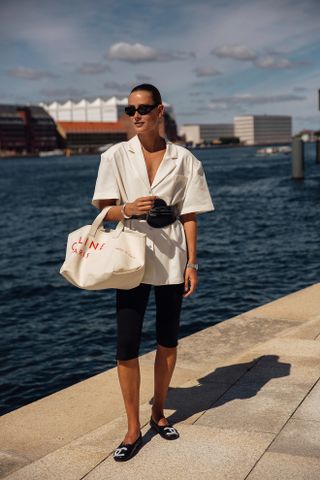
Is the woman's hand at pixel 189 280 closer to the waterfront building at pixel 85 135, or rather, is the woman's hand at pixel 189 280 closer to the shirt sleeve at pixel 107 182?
the shirt sleeve at pixel 107 182

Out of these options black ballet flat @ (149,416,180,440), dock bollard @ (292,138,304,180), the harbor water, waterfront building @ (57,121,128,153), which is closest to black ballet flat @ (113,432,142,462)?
black ballet flat @ (149,416,180,440)

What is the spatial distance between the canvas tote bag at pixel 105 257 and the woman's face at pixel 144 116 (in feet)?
1.64

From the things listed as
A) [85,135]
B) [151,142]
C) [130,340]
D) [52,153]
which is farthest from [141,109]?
[85,135]

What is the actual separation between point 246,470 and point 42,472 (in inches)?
40.5

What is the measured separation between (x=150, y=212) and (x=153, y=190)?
0.48 feet

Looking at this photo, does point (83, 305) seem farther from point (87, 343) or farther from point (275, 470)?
point (275, 470)

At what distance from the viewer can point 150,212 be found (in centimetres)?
315

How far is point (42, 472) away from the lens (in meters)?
3.08

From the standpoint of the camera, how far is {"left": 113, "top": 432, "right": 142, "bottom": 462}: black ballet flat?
3.13 meters

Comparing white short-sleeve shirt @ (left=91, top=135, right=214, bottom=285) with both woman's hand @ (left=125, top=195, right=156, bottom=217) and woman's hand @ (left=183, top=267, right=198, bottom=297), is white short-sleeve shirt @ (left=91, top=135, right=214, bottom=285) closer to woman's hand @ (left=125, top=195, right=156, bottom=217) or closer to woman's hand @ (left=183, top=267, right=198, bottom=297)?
woman's hand @ (left=183, top=267, right=198, bottom=297)

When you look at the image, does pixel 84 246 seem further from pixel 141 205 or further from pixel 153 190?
pixel 153 190

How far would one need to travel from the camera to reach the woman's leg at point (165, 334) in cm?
333

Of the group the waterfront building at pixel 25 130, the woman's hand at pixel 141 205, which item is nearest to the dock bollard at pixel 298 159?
the woman's hand at pixel 141 205

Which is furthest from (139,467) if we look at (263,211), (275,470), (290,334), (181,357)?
(263,211)
